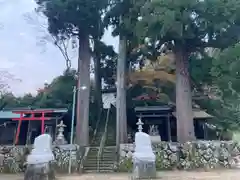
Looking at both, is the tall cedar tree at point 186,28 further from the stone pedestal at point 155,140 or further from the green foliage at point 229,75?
the stone pedestal at point 155,140

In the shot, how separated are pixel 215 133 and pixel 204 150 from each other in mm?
5337

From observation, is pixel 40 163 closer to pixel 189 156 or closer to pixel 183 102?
pixel 189 156

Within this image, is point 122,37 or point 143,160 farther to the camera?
point 122,37

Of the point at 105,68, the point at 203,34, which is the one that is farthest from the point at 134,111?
the point at 203,34

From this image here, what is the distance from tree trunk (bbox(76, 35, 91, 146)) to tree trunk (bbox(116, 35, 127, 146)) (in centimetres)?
181

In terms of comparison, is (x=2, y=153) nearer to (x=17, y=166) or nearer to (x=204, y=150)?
(x=17, y=166)

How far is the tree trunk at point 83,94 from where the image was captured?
14.9m

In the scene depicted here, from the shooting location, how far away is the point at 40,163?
9.64 m

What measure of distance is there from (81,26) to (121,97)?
15.5 ft

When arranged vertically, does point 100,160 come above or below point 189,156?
below

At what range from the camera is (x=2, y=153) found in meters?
14.1

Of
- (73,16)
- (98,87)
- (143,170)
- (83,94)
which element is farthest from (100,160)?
(73,16)

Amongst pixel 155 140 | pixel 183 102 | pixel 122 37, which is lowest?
pixel 155 140

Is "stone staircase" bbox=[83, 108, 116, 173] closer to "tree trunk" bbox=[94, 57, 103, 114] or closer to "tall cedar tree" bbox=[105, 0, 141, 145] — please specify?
"tall cedar tree" bbox=[105, 0, 141, 145]
